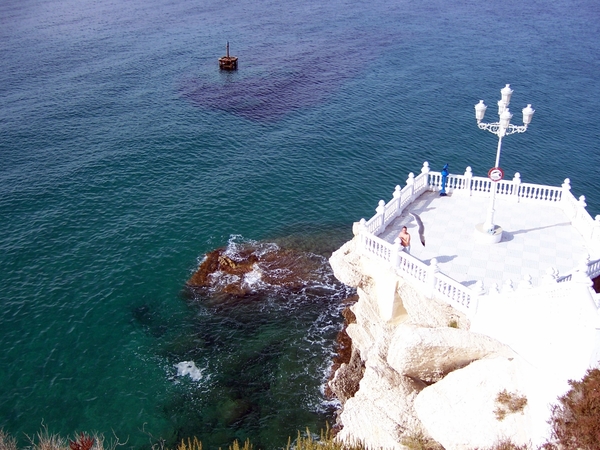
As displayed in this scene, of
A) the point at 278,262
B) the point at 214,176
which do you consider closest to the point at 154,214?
the point at 214,176

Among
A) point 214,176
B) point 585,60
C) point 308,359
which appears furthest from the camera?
point 585,60

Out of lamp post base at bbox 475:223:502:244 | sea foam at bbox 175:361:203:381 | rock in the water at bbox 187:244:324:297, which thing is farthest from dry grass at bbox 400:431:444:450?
rock in the water at bbox 187:244:324:297

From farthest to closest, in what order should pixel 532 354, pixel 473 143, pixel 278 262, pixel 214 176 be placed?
pixel 473 143 < pixel 214 176 < pixel 278 262 < pixel 532 354

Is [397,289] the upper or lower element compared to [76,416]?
upper

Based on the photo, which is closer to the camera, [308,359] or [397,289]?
[397,289]

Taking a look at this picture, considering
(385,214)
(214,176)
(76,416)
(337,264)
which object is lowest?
(76,416)

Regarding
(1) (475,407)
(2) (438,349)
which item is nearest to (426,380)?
(2) (438,349)

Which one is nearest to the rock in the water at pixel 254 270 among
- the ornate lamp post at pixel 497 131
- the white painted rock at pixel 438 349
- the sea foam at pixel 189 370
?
the sea foam at pixel 189 370

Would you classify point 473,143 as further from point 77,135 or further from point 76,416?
point 76,416
